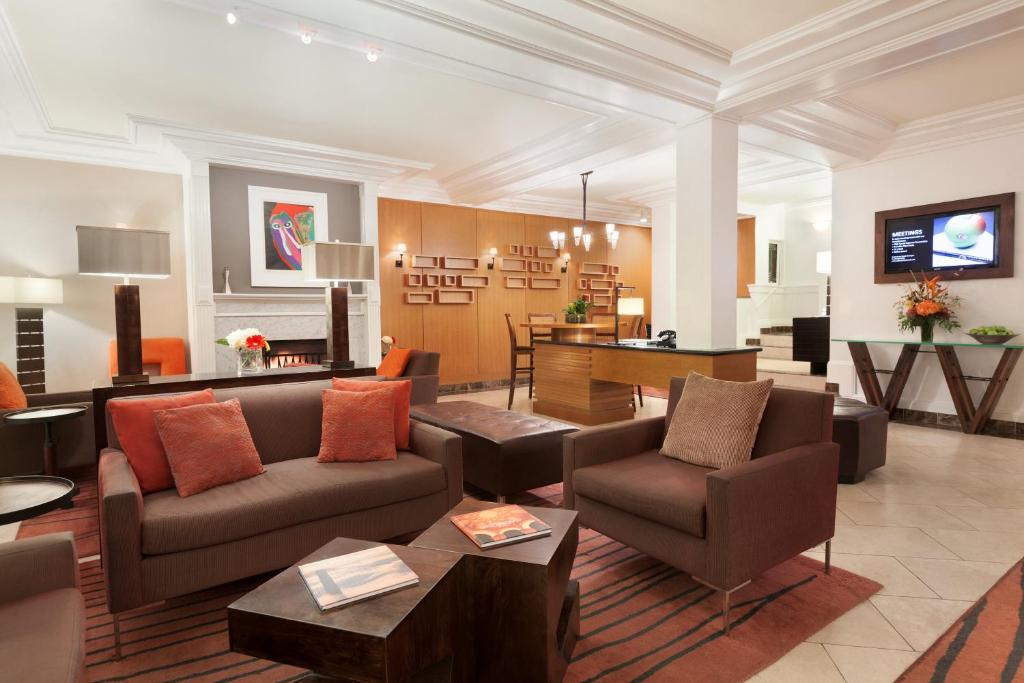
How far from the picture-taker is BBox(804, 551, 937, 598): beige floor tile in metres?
2.35

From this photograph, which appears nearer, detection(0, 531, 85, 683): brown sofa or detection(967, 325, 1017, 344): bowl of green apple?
detection(0, 531, 85, 683): brown sofa

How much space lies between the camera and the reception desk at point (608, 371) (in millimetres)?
4570

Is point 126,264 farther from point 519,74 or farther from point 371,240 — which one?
point 371,240

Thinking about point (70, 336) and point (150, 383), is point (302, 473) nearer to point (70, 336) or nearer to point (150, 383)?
point (150, 383)

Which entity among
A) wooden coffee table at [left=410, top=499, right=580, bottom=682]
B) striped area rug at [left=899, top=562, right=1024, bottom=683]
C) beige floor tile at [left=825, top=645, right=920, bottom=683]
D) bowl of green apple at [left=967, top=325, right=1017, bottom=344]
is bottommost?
striped area rug at [left=899, top=562, right=1024, bottom=683]

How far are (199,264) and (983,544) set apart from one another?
6545 mm

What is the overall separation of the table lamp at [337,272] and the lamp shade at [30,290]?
2.83 m

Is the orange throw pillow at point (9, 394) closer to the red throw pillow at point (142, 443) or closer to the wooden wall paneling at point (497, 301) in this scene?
the red throw pillow at point (142, 443)

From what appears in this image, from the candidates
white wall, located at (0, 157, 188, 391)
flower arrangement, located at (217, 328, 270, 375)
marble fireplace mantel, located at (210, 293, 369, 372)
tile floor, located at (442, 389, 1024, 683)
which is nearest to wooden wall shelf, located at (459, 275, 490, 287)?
marble fireplace mantel, located at (210, 293, 369, 372)

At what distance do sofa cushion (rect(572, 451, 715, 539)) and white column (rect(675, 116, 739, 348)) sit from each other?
2183 millimetres

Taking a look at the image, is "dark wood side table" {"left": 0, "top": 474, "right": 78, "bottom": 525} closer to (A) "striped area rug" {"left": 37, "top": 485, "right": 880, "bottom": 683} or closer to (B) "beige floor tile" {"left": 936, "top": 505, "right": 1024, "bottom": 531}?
(A) "striped area rug" {"left": 37, "top": 485, "right": 880, "bottom": 683}

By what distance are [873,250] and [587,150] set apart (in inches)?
129

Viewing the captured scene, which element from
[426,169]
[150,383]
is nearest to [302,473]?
[150,383]

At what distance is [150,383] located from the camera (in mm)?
3549
